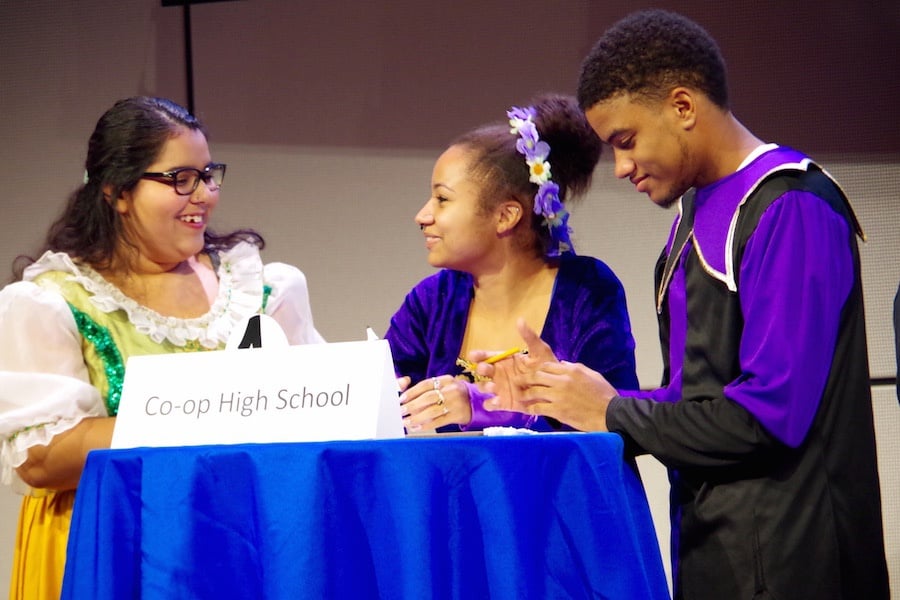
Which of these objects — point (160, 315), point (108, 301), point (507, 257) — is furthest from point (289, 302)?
point (507, 257)

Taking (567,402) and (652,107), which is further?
(652,107)

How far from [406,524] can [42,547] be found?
4.07ft

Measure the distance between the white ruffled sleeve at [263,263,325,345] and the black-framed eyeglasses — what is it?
274 mm

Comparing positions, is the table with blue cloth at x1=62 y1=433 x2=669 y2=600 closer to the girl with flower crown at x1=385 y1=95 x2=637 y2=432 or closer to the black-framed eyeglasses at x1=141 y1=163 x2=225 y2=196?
the girl with flower crown at x1=385 y1=95 x2=637 y2=432

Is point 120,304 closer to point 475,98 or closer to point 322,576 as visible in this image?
point 322,576

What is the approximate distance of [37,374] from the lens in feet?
7.99

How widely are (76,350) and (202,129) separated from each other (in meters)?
0.69

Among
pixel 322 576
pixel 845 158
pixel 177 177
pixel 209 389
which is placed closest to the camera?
pixel 322 576

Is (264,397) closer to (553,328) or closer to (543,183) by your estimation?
(553,328)

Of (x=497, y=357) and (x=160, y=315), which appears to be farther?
(x=160, y=315)

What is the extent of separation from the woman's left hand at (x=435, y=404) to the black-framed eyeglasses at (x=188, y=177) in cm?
83

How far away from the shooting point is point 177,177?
272 cm

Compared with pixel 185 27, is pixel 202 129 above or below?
below

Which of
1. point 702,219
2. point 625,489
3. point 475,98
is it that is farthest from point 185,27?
point 625,489
